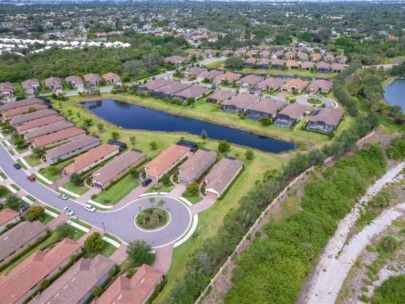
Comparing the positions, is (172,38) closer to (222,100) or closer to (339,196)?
(222,100)

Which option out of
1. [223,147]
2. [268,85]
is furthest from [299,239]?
[268,85]

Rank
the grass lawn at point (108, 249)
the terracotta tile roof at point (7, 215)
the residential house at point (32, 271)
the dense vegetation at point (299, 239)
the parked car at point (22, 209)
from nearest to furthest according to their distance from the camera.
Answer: the residential house at point (32, 271) < the dense vegetation at point (299, 239) < the grass lawn at point (108, 249) < the terracotta tile roof at point (7, 215) < the parked car at point (22, 209)

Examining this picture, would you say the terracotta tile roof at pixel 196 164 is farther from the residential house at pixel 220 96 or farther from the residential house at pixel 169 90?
the residential house at pixel 169 90

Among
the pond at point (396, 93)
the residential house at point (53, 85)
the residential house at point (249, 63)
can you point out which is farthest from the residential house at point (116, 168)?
the residential house at point (249, 63)

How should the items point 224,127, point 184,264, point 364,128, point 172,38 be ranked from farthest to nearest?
1. point 172,38
2. point 224,127
3. point 364,128
4. point 184,264

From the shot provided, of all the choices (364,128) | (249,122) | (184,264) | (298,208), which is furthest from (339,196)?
(249,122)

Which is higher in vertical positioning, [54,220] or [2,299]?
[2,299]
